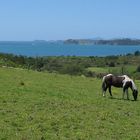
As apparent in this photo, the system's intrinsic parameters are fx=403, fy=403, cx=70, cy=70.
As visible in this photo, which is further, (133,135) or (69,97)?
(69,97)

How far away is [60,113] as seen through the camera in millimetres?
15695

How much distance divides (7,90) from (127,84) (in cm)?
717

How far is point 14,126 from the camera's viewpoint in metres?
13.2

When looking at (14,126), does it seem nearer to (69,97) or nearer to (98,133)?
(98,133)

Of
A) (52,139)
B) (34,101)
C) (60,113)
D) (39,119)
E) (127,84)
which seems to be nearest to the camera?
(52,139)

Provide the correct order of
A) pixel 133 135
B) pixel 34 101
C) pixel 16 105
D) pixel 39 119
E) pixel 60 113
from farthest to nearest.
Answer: pixel 34 101 → pixel 16 105 → pixel 60 113 → pixel 39 119 → pixel 133 135

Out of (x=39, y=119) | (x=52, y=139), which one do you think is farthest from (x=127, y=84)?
(x=52, y=139)

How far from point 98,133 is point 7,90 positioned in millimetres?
9966

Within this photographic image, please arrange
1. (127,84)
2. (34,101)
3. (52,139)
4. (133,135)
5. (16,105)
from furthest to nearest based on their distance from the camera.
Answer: (127,84), (34,101), (16,105), (133,135), (52,139)

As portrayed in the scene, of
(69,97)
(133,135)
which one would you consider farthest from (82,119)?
(69,97)

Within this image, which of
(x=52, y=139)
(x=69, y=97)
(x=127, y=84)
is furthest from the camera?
(x=127, y=84)

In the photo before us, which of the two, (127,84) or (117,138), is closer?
(117,138)

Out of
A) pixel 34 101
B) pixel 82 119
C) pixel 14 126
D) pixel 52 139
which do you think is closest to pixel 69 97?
pixel 34 101

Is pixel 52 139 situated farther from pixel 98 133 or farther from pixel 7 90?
pixel 7 90
